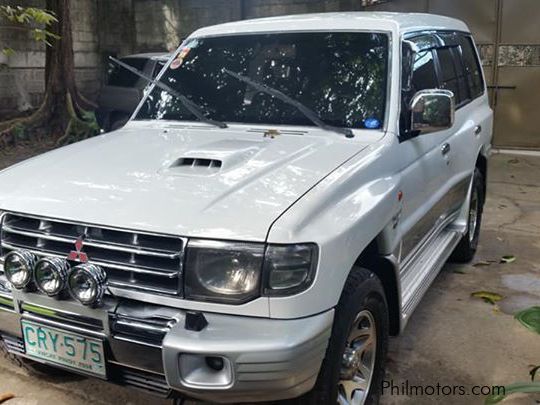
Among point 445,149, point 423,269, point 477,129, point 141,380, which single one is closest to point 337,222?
point 141,380

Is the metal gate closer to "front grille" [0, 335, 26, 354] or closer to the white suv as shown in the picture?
the white suv

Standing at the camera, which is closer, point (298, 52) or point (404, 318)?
point (404, 318)

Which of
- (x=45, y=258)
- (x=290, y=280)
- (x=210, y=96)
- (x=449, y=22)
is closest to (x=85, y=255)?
A: (x=45, y=258)

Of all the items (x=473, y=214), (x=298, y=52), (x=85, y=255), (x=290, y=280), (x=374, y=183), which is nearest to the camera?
(x=290, y=280)

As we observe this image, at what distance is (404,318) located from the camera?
9.75ft

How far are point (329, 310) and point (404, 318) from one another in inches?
37.9

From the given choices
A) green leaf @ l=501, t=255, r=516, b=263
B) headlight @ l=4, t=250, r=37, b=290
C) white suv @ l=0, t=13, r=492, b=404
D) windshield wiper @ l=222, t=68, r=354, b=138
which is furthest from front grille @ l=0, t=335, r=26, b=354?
green leaf @ l=501, t=255, r=516, b=263

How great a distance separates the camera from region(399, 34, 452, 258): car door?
10.0ft

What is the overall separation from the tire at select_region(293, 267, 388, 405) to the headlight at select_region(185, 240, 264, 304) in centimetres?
42

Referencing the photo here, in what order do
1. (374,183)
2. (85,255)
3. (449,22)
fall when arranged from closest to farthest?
(85,255) < (374,183) < (449,22)

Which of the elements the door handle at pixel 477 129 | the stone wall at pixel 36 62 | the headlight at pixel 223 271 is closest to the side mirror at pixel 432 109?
the headlight at pixel 223 271

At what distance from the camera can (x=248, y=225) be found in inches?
82.6

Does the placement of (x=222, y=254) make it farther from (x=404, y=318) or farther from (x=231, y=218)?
(x=404, y=318)

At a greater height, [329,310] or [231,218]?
[231,218]
